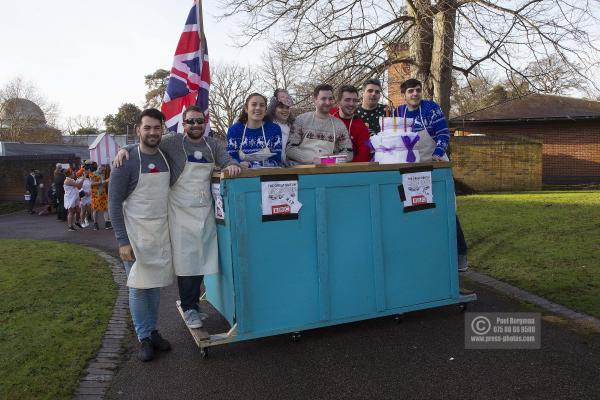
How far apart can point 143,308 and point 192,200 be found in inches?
40.6

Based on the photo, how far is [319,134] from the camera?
5047 mm

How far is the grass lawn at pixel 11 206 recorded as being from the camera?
21953mm

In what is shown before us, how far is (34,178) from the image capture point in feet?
70.2

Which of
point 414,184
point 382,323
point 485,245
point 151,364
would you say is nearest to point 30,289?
point 151,364

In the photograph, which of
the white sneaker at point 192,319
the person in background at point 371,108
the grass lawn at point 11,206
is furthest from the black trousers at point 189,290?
the grass lawn at point 11,206

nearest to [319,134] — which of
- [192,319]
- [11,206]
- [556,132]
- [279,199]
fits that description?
[279,199]

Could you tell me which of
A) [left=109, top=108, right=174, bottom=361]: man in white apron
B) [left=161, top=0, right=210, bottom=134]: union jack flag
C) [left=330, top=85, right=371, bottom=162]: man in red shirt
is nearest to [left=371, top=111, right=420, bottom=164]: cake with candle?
[left=330, top=85, right=371, bottom=162]: man in red shirt

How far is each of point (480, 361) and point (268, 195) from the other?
2127 mm

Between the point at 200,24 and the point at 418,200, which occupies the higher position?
the point at 200,24

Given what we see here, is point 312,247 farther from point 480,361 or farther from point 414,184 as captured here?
point 480,361

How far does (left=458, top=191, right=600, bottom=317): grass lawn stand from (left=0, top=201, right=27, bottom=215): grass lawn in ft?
62.1

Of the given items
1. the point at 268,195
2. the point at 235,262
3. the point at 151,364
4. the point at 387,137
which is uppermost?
the point at 387,137

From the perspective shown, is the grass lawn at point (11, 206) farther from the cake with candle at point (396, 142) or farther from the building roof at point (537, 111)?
the cake with candle at point (396, 142)

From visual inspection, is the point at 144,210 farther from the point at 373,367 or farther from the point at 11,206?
the point at 11,206
